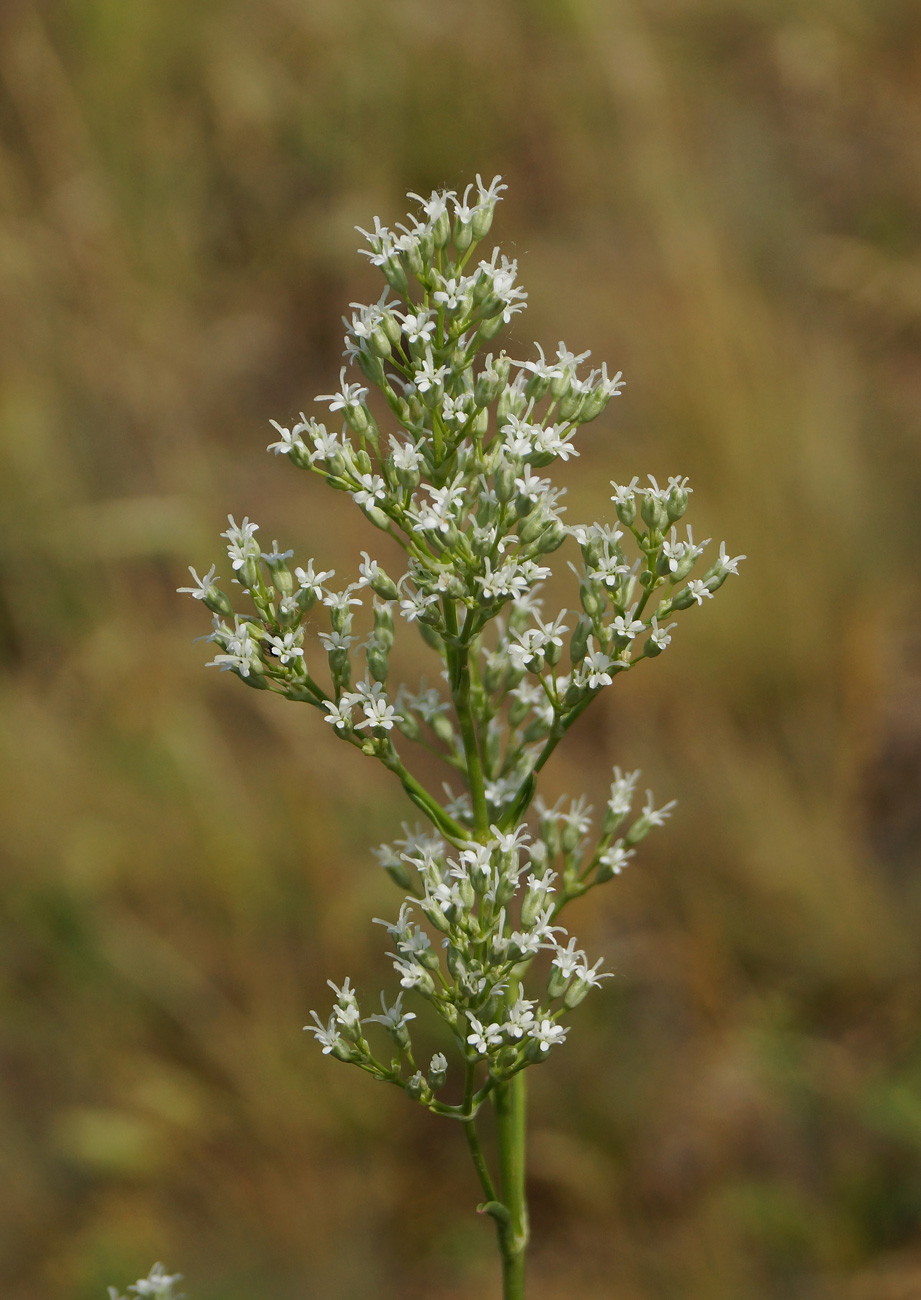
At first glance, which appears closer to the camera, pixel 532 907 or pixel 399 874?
pixel 532 907

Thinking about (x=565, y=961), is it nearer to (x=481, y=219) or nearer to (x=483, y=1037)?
(x=483, y=1037)

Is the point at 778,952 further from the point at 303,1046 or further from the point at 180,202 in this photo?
the point at 180,202

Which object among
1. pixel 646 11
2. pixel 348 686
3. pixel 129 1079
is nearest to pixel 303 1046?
pixel 129 1079

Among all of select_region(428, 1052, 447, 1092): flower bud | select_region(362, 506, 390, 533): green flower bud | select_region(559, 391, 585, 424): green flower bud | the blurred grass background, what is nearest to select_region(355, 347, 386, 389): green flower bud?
select_region(362, 506, 390, 533): green flower bud

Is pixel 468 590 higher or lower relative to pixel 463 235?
lower

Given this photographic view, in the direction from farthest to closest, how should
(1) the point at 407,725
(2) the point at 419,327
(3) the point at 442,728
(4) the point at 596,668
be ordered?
(3) the point at 442,728 < (1) the point at 407,725 < (4) the point at 596,668 < (2) the point at 419,327

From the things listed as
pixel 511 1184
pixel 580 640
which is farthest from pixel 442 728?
pixel 511 1184
